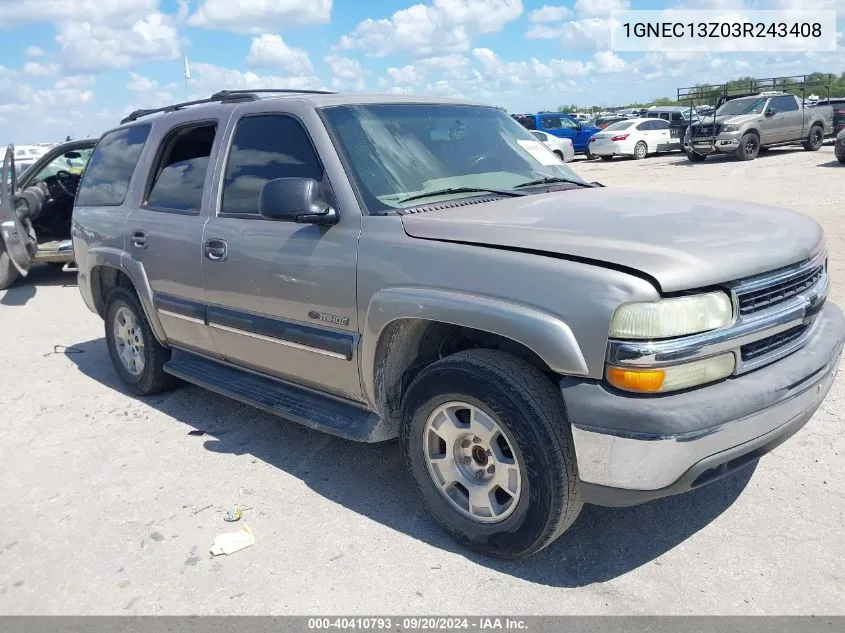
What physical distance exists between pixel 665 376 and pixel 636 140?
24.7 metres

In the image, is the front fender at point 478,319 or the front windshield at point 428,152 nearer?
the front fender at point 478,319

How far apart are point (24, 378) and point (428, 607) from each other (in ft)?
15.4

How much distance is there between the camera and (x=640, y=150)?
84.3ft

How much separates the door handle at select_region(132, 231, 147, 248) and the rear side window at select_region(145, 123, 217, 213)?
19 centimetres

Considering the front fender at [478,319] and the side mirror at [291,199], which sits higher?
the side mirror at [291,199]

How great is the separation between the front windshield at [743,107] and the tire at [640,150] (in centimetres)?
356

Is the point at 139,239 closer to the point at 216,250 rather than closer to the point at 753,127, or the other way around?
the point at 216,250

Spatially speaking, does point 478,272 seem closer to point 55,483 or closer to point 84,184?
point 55,483

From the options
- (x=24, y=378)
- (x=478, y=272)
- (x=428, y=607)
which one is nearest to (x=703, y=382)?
(x=478, y=272)

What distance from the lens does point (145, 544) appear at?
11.1ft

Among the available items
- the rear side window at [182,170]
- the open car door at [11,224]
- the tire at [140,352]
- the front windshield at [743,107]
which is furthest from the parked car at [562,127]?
the rear side window at [182,170]

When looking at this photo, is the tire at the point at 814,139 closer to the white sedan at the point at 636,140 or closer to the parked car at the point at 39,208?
the white sedan at the point at 636,140

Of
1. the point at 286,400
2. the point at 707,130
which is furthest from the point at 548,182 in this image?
the point at 707,130

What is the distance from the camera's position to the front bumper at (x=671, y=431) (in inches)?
97.7
